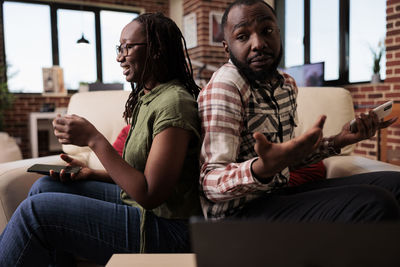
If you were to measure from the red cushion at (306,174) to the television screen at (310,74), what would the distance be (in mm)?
2105

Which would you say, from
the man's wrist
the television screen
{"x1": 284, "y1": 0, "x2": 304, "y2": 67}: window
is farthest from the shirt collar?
{"x1": 284, "y1": 0, "x2": 304, "y2": 67}: window

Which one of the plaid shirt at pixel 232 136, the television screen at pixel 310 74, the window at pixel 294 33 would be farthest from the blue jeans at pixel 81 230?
the window at pixel 294 33

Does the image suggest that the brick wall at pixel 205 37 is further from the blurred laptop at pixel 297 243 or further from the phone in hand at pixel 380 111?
the blurred laptop at pixel 297 243

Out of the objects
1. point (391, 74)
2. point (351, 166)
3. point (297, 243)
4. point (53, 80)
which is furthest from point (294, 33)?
point (297, 243)

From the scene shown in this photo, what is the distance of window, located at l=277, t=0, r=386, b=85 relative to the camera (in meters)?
3.41

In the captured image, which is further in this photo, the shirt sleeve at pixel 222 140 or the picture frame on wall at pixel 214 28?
the picture frame on wall at pixel 214 28

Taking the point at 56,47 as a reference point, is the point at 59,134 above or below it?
below

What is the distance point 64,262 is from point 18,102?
4180 millimetres

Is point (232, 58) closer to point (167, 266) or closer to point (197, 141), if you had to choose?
point (197, 141)

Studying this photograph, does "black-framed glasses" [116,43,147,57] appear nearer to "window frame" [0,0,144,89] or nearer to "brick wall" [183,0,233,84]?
"brick wall" [183,0,233,84]

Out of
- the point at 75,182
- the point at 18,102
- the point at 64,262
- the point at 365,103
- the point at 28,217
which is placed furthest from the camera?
→ the point at 18,102

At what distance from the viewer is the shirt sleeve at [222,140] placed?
2.51 feet

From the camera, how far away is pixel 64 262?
1.01 m

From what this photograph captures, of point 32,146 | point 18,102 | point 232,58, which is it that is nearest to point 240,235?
point 232,58
